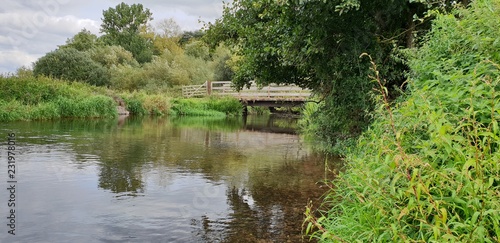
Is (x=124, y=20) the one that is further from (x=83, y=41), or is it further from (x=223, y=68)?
(x=223, y=68)

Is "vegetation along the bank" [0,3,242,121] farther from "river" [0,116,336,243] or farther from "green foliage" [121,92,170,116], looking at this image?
"river" [0,116,336,243]

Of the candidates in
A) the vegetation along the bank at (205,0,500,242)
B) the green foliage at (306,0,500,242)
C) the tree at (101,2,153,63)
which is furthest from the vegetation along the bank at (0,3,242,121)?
the green foliage at (306,0,500,242)

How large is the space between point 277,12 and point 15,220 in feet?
20.2

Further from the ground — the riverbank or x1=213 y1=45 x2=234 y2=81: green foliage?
x1=213 y1=45 x2=234 y2=81: green foliage

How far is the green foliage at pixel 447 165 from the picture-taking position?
2674mm

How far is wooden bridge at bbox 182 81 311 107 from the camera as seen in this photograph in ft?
98.7

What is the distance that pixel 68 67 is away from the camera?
38.6 m

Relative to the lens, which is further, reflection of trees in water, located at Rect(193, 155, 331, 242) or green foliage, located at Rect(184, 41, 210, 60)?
green foliage, located at Rect(184, 41, 210, 60)

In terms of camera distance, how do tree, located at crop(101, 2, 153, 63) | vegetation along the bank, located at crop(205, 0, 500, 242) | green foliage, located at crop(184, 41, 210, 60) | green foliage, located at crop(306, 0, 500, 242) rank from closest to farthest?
green foliage, located at crop(306, 0, 500, 242) < vegetation along the bank, located at crop(205, 0, 500, 242) < green foliage, located at crop(184, 41, 210, 60) < tree, located at crop(101, 2, 153, 63)

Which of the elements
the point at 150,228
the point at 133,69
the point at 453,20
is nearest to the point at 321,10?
the point at 453,20

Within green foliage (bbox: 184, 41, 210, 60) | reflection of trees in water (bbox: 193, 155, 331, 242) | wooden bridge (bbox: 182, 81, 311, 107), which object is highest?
green foliage (bbox: 184, 41, 210, 60)

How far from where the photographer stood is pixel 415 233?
297cm

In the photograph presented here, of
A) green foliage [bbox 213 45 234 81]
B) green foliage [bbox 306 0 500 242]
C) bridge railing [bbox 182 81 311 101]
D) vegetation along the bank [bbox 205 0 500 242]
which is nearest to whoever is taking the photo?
green foliage [bbox 306 0 500 242]

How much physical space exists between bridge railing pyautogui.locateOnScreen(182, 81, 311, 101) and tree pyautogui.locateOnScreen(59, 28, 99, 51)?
18903 mm
